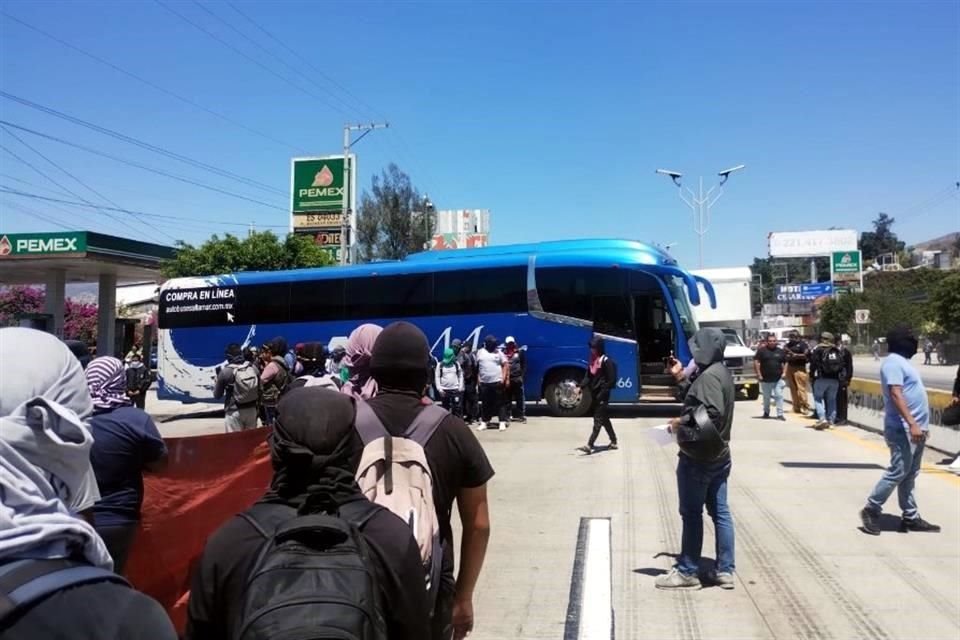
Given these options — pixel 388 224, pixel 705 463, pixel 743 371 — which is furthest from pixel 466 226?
pixel 705 463

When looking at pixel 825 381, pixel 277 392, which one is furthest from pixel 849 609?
pixel 825 381

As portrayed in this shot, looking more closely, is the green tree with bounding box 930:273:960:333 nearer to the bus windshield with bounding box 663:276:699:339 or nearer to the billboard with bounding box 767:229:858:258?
the bus windshield with bounding box 663:276:699:339

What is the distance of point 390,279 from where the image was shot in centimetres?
1875

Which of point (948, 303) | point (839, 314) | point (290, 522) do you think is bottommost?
point (290, 522)

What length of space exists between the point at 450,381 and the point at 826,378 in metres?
7.18

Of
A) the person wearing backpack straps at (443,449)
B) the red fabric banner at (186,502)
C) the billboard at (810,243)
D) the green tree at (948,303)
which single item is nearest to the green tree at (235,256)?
the red fabric banner at (186,502)

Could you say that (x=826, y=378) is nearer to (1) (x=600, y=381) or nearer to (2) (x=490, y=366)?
(1) (x=600, y=381)

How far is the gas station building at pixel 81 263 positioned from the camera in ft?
88.4

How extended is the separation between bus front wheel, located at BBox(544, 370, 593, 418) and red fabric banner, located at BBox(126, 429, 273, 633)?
486 inches

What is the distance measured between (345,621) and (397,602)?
12.0 inches

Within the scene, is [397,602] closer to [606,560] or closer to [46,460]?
[46,460]

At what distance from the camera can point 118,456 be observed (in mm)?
3461

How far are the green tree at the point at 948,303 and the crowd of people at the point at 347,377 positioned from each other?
40.8 metres

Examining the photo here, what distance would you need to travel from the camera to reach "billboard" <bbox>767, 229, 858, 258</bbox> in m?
90.9
